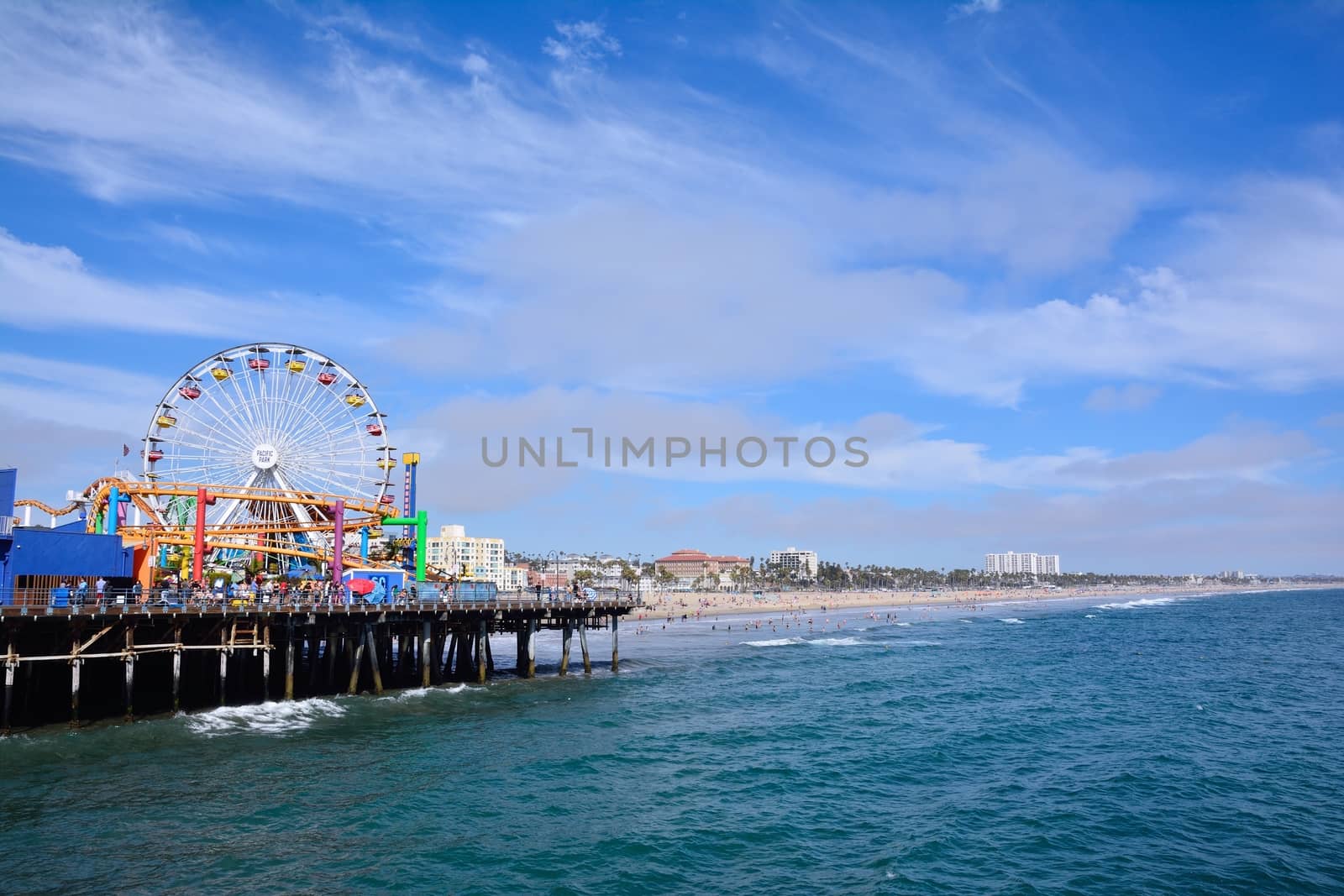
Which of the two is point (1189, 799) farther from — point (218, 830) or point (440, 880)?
point (218, 830)

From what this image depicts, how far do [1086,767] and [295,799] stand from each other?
24.6m

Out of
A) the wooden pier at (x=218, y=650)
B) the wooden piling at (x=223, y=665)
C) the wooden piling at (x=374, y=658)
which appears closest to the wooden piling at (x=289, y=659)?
the wooden pier at (x=218, y=650)

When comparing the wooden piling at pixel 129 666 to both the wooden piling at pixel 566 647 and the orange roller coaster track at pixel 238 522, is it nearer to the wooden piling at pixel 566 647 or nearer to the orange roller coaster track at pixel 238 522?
the orange roller coaster track at pixel 238 522

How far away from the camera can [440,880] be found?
18812 mm

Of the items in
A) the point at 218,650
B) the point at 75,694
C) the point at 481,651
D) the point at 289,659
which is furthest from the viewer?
the point at 481,651

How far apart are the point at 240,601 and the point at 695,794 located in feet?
79.2

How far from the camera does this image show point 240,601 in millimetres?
39438

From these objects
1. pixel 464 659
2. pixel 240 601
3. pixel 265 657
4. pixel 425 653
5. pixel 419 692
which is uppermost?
pixel 240 601

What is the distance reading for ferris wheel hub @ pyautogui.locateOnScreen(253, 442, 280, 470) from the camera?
54938 millimetres

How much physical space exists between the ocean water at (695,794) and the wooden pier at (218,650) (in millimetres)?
2364

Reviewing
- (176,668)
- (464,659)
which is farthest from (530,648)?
(176,668)

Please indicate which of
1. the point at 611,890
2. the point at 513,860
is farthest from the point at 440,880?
the point at 611,890

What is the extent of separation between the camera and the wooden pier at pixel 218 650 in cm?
3150

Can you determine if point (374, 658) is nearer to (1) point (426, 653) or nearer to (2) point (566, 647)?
(1) point (426, 653)
